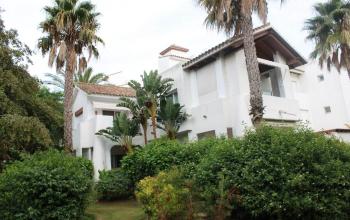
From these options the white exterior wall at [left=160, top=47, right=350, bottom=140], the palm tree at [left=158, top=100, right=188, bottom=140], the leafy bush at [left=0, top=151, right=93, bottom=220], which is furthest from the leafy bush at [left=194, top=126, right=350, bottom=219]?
the palm tree at [left=158, top=100, right=188, bottom=140]

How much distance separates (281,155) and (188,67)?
500 inches

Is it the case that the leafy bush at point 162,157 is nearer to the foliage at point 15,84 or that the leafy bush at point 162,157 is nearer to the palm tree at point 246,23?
the palm tree at point 246,23

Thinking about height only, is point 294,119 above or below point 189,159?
above

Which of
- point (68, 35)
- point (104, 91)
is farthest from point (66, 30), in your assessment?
point (104, 91)

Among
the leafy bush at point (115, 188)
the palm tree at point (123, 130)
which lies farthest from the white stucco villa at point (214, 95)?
the leafy bush at point (115, 188)

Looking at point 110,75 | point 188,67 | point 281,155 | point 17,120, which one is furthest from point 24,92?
point 110,75

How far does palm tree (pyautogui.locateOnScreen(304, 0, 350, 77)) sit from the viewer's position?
24.8 meters

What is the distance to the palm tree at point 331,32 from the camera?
24788 millimetres

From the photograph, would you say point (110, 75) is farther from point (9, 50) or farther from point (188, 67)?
point (9, 50)

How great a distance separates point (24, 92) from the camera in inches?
728

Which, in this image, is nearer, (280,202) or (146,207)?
(280,202)

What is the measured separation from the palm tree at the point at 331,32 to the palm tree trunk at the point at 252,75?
1135 cm

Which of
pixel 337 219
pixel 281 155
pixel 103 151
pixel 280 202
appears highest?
pixel 103 151

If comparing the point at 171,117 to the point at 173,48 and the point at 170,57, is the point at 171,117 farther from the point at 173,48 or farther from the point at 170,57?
the point at 173,48
